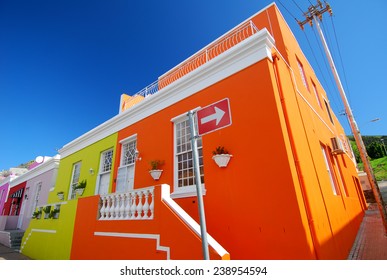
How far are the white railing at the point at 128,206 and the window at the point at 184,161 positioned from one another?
3.57 feet

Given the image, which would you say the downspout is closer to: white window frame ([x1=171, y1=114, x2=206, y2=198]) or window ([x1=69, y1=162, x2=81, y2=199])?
white window frame ([x1=171, y1=114, x2=206, y2=198])

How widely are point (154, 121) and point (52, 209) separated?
5.48m

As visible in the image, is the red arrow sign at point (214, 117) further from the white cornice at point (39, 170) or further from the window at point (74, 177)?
the white cornice at point (39, 170)

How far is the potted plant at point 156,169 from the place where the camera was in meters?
6.71

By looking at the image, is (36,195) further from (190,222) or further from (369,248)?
(369,248)

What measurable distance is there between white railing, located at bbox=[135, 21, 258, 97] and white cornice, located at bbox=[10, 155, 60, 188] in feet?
27.7

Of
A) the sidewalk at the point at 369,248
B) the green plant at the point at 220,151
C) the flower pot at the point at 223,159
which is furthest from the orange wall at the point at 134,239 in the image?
the sidewalk at the point at 369,248

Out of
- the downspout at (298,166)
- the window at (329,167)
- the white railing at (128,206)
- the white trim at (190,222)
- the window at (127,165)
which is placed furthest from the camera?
the window at (127,165)

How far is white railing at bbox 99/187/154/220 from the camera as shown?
16.3 ft

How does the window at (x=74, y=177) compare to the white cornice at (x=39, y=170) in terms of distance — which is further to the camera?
the white cornice at (x=39, y=170)

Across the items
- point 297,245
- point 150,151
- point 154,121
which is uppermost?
point 154,121

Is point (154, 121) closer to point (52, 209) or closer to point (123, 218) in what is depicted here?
point (123, 218)
